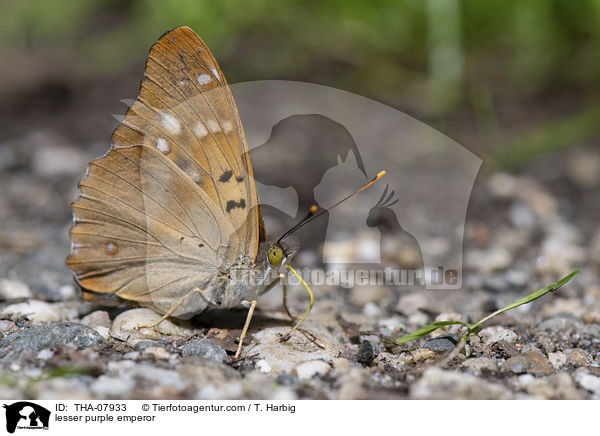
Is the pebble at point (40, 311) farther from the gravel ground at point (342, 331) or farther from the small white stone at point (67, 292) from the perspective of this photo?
the small white stone at point (67, 292)

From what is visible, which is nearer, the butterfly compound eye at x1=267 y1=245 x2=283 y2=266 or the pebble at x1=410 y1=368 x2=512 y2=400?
the pebble at x1=410 y1=368 x2=512 y2=400

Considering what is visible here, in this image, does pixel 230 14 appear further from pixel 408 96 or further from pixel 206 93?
pixel 206 93

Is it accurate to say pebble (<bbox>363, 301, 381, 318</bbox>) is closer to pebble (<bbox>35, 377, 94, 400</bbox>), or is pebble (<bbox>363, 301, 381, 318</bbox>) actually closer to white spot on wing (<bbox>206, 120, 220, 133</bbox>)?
white spot on wing (<bbox>206, 120, 220, 133</bbox>)

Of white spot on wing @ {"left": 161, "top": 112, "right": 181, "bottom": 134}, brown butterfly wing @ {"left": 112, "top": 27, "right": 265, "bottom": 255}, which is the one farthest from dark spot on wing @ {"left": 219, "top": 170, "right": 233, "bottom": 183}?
white spot on wing @ {"left": 161, "top": 112, "right": 181, "bottom": 134}

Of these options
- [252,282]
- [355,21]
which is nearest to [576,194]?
[355,21]

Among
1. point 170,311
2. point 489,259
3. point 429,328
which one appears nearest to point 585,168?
point 489,259

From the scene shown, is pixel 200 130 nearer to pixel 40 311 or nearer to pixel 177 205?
pixel 177 205

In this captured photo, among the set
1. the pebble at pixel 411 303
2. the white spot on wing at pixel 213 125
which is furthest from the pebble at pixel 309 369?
the white spot on wing at pixel 213 125

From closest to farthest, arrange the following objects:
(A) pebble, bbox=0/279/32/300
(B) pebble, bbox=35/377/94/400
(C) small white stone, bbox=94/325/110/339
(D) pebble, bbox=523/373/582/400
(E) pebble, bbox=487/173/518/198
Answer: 1. (B) pebble, bbox=35/377/94/400
2. (D) pebble, bbox=523/373/582/400
3. (C) small white stone, bbox=94/325/110/339
4. (A) pebble, bbox=0/279/32/300
5. (E) pebble, bbox=487/173/518/198
